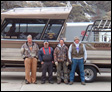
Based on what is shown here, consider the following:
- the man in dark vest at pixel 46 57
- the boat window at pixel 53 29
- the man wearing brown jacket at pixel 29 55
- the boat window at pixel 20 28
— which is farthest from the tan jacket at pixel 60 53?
the boat window at pixel 20 28

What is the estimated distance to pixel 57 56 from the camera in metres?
8.03

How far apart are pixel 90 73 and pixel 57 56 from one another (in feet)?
5.10

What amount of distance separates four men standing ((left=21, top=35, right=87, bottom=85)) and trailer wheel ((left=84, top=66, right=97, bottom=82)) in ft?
1.57

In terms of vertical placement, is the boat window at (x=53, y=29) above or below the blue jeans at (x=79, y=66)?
above

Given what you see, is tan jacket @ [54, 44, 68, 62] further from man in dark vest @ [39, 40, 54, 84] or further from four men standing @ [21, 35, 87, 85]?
man in dark vest @ [39, 40, 54, 84]

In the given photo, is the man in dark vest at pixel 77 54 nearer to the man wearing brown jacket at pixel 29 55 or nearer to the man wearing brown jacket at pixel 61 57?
the man wearing brown jacket at pixel 61 57

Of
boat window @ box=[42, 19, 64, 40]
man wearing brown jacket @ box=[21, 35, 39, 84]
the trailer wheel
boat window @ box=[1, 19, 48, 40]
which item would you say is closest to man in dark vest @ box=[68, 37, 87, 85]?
the trailer wheel

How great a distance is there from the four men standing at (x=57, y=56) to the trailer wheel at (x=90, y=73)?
0.48 m

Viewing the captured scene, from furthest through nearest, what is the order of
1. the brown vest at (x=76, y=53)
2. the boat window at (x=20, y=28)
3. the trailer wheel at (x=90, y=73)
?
the boat window at (x=20, y=28), the trailer wheel at (x=90, y=73), the brown vest at (x=76, y=53)

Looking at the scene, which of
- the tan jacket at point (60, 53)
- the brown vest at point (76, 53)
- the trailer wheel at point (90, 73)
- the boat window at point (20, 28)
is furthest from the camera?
the boat window at point (20, 28)

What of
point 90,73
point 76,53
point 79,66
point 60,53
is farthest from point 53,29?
point 90,73

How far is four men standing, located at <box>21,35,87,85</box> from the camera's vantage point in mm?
7914

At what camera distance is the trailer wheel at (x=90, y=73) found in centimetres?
838

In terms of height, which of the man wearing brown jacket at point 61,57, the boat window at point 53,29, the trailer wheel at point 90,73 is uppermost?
the boat window at point 53,29
